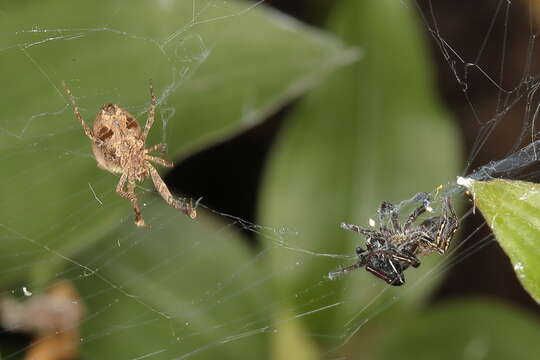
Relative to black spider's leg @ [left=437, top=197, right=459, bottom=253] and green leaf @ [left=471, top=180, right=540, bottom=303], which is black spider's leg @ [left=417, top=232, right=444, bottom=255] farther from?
green leaf @ [left=471, top=180, right=540, bottom=303]

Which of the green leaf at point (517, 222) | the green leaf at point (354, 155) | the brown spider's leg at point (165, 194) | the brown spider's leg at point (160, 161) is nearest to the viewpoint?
the green leaf at point (517, 222)

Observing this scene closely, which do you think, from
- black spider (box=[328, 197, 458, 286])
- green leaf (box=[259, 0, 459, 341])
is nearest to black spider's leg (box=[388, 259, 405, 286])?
black spider (box=[328, 197, 458, 286])

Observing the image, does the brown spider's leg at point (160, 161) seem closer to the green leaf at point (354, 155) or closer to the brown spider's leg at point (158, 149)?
the brown spider's leg at point (158, 149)

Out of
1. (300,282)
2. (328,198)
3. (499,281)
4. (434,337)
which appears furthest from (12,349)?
(499,281)

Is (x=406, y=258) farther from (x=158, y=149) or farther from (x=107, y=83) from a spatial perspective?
(x=107, y=83)

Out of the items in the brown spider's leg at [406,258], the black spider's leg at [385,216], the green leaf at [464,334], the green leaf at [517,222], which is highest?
the black spider's leg at [385,216]

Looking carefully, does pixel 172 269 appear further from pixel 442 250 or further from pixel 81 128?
pixel 442 250

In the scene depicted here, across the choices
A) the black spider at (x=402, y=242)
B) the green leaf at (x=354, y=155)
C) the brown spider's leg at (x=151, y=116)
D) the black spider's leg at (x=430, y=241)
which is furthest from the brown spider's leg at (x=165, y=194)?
Answer: the black spider's leg at (x=430, y=241)
